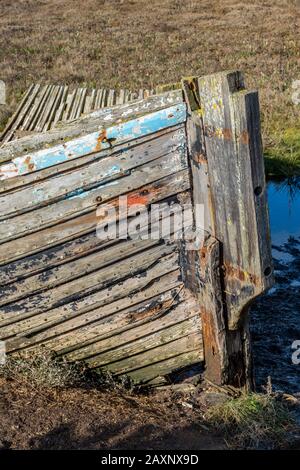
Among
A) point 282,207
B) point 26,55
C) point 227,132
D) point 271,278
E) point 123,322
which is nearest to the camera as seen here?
point 227,132

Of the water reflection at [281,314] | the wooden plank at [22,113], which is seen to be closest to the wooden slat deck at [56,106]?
the wooden plank at [22,113]

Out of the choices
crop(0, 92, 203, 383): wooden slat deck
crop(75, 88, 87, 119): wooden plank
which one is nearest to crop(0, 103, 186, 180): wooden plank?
crop(0, 92, 203, 383): wooden slat deck

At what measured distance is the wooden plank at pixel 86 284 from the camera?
3.99 metres

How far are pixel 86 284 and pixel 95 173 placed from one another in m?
0.71

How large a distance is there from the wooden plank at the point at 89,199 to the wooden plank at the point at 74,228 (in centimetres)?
3

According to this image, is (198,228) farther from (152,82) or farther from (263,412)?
(152,82)

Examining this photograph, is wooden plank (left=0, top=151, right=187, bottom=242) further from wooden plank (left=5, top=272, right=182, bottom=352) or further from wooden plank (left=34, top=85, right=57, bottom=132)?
wooden plank (left=34, top=85, right=57, bottom=132)

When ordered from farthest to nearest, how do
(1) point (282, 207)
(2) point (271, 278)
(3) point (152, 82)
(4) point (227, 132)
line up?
1. (3) point (152, 82)
2. (1) point (282, 207)
3. (2) point (271, 278)
4. (4) point (227, 132)

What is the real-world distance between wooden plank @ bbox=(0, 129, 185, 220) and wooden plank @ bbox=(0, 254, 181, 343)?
2.09 feet

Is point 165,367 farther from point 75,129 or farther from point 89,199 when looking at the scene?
point 75,129

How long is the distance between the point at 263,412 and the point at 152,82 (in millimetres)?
14334
